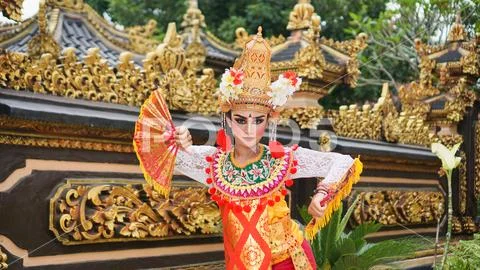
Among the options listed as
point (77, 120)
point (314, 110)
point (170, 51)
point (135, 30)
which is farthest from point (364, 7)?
point (77, 120)

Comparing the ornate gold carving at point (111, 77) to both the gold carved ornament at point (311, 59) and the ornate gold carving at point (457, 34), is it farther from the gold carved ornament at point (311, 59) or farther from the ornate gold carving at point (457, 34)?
the ornate gold carving at point (457, 34)

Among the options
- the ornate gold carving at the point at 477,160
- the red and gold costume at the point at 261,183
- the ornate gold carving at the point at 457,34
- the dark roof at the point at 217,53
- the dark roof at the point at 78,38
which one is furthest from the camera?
the dark roof at the point at 217,53

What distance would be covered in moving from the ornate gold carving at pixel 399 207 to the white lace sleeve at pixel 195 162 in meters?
3.41

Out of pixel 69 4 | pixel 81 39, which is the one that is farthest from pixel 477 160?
pixel 69 4

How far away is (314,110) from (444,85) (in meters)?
3.52

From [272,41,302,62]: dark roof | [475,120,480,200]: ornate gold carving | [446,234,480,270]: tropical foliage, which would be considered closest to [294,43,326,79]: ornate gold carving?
[272,41,302,62]: dark roof

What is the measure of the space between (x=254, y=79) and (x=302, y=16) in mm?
3017

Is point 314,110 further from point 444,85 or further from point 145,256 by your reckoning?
point 444,85

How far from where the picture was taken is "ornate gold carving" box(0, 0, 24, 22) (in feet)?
12.5

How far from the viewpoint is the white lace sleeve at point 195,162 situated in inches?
142

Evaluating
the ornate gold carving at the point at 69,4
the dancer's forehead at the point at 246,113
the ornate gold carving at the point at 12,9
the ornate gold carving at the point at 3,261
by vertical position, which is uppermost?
the ornate gold carving at the point at 69,4

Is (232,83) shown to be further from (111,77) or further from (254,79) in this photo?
(111,77)

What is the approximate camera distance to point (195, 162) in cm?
362

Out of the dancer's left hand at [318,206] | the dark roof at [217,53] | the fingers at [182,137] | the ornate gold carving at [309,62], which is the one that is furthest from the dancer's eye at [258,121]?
the dark roof at [217,53]
